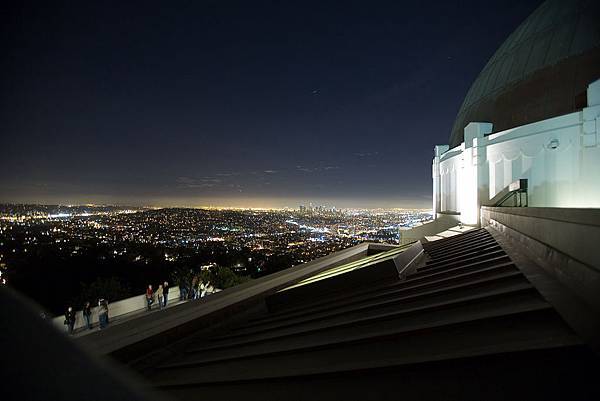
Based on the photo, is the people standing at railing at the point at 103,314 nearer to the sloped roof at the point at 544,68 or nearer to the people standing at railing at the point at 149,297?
the people standing at railing at the point at 149,297

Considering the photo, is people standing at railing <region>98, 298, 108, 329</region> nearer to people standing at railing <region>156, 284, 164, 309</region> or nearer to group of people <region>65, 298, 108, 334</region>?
group of people <region>65, 298, 108, 334</region>

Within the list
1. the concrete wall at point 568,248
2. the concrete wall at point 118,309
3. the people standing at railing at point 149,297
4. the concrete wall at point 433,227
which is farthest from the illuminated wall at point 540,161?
the concrete wall at point 118,309

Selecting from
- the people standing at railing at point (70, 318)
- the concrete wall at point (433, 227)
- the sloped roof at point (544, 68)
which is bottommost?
the people standing at railing at point (70, 318)

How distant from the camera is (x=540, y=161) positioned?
10.6 m

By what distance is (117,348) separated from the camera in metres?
4.28

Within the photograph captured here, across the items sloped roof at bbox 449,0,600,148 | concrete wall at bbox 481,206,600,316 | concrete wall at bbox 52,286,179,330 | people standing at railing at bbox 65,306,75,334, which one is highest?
sloped roof at bbox 449,0,600,148

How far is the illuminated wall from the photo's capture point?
9.20 meters

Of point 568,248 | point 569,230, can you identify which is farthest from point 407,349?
point 569,230

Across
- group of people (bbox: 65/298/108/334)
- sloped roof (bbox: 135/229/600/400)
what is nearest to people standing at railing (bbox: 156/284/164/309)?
group of people (bbox: 65/298/108/334)

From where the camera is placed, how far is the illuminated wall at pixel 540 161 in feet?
30.2

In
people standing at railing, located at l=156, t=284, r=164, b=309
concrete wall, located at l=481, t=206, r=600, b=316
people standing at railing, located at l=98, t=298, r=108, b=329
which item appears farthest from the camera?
people standing at railing, located at l=156, t=284, r=164, b=309

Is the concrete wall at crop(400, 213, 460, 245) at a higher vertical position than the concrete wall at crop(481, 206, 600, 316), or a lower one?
lower

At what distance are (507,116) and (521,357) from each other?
14.5 meters

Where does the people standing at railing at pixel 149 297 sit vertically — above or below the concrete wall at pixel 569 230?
below
